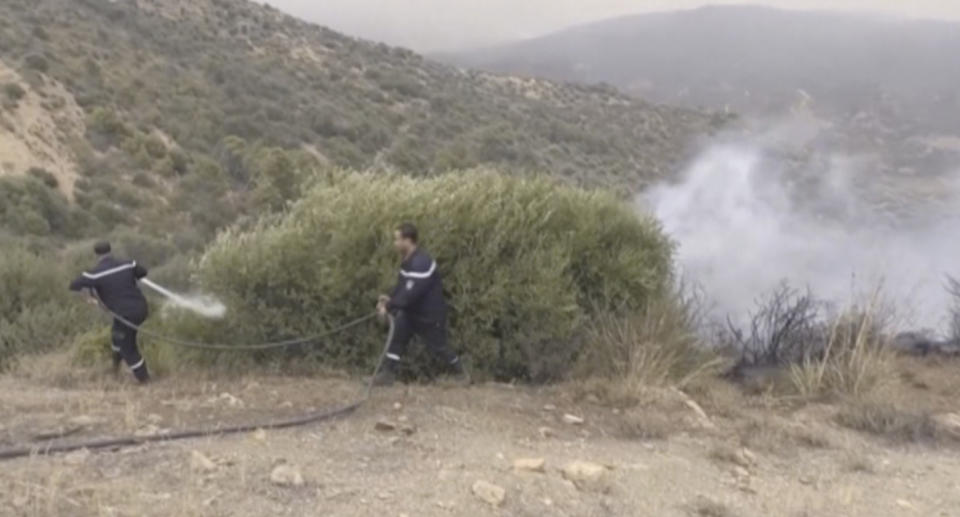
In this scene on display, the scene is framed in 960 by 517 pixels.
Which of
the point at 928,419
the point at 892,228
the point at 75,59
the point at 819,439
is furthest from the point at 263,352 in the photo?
the point at 75,59

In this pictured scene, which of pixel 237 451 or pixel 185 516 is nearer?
pixel 185 516

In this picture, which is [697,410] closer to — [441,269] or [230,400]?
[441,269]

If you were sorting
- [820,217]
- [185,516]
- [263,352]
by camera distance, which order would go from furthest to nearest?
1. [820,217]
2. [263,352]
3. [185,516]

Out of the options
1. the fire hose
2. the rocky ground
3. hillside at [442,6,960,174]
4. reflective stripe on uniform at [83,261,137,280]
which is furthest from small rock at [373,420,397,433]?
hillside at [442,6,960,174]

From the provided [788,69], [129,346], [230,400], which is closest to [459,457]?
[230,400]

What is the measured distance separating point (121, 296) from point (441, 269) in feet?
9.87

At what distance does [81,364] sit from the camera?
1189 centimetres

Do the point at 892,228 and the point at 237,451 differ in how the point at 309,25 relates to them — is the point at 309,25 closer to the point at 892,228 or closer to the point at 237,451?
the point at 892,228

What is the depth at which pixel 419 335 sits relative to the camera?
10516 mm

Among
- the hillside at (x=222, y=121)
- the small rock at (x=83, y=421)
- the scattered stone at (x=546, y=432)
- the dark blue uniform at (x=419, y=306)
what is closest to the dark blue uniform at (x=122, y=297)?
the small rock at (x=83, y=421)

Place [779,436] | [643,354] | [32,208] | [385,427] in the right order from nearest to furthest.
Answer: [385,427] < [779,436] < [643,354] < [32,208]

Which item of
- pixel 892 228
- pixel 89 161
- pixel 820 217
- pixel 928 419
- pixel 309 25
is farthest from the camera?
pixel 309 25

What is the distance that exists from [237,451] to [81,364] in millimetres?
4837

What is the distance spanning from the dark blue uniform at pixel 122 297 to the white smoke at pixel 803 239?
280 inches
